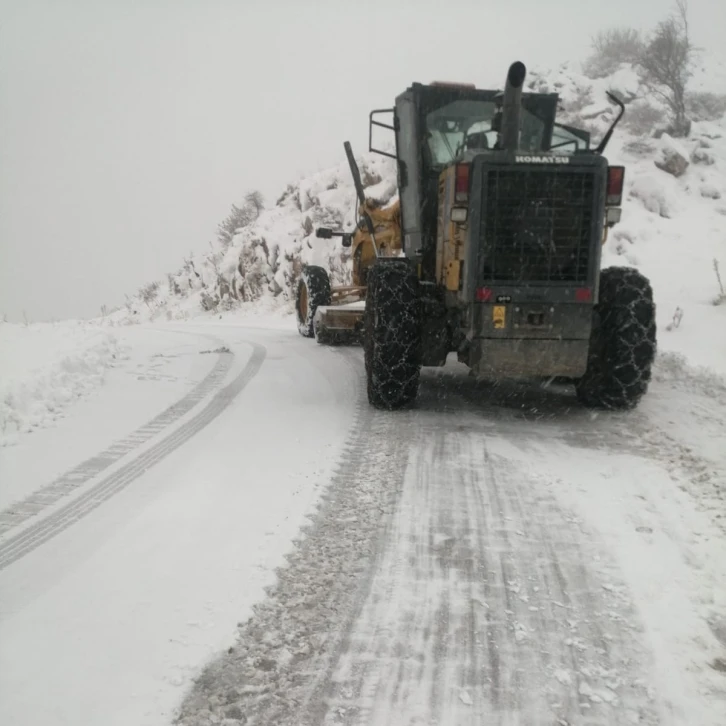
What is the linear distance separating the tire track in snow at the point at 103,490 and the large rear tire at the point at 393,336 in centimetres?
133

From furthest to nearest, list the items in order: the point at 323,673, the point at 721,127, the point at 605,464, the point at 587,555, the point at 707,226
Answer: the point at 721,127
the point at 707,226
the point at 605,464
the point at 587,555
the point at 323,673

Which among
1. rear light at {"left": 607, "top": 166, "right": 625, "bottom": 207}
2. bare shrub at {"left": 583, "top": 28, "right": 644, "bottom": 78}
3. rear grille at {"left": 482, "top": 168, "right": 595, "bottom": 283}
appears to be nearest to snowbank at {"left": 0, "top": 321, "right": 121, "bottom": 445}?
rear grille at {"left": 482, "top": 168, "right": 595, "bottom": 283}

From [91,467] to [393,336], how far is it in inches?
93.1

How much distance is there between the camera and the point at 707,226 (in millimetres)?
13039

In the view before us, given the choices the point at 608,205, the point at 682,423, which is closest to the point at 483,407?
the point at 682,423

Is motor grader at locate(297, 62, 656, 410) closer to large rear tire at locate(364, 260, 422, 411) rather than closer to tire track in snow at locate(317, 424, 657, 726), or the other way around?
Answer: large rear tire at locate(364, 260, 422, 411)

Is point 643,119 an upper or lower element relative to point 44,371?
upper

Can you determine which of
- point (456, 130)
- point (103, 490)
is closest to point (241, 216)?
point (456, 130)

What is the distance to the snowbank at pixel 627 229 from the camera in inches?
397

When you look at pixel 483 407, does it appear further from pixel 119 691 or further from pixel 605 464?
pixel 119 691

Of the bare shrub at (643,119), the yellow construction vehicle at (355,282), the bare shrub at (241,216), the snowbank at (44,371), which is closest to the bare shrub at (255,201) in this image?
the bare shrub at (241,216)

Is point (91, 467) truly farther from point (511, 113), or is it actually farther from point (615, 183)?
point (615, 183)

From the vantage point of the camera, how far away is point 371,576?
8.93 ft

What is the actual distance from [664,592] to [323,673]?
54.9 inches
